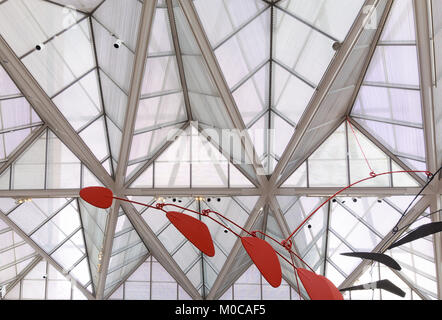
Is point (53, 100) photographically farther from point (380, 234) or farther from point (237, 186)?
point (380, 234)

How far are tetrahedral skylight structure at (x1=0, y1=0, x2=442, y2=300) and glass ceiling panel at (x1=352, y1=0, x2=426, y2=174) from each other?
0.18 feet

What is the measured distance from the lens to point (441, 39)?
51.4ft

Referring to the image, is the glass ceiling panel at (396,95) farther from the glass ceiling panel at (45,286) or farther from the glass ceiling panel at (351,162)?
the glass ceiling panel at (45,286)

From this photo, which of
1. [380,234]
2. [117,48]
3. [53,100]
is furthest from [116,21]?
[380,234]

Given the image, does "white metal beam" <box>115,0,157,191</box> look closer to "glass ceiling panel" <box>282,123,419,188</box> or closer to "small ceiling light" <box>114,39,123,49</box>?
"small ceiling light" <box>114,39,123,49</box>

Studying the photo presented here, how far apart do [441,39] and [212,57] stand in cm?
797

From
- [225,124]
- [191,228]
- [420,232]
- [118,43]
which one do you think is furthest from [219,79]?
[420,232]

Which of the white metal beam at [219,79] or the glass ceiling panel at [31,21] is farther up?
the glass ceiling panel at [31,21]

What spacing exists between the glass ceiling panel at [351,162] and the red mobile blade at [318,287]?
14157 millimetres

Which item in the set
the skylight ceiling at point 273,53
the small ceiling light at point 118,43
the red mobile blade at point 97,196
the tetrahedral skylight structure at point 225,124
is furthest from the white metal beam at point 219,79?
the red mobile blade at point 97,196

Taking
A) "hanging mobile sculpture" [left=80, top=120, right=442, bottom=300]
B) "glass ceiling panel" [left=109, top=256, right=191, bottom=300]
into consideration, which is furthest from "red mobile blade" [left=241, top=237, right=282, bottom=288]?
"glass ceiling panel" [left=109, top=256, right=191, bottom=300]

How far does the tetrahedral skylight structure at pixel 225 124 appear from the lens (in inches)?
699

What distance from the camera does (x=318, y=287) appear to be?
7.35 metres

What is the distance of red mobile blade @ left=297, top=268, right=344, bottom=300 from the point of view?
7246 mm
